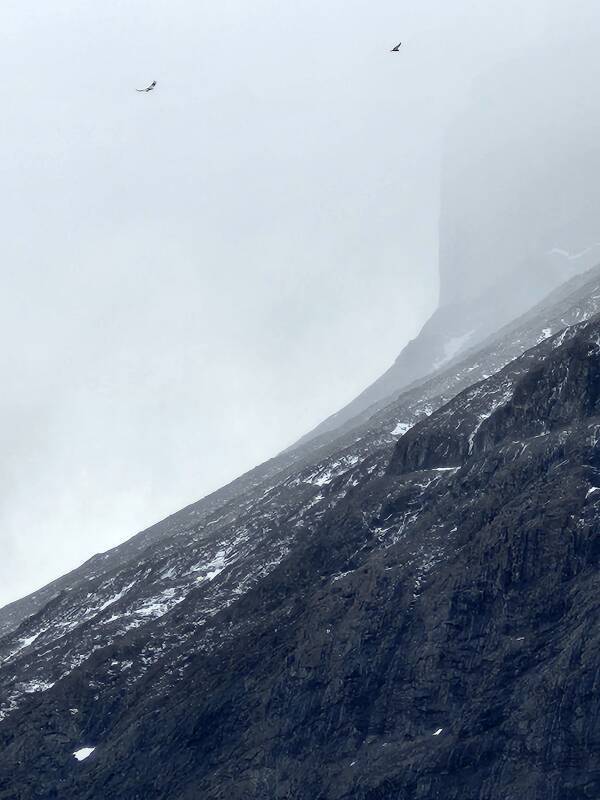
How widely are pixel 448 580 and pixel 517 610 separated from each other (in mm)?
7901

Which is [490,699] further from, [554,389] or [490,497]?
[554,389]

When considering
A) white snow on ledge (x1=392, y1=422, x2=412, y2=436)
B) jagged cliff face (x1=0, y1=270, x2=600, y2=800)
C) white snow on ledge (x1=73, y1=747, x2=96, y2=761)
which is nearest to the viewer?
jagged cliff face (x1=0, y1=270, x2=600, y2=800)

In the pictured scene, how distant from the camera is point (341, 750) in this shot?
109938 mm

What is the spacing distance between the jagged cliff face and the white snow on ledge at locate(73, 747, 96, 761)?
0.64m

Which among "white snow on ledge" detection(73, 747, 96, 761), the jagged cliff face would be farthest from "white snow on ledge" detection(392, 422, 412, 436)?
"white snow on ledge" detection(73, 747, 96, 761)

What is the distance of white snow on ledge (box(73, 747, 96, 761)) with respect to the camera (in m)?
122

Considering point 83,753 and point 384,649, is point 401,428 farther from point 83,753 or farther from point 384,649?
point 83,753

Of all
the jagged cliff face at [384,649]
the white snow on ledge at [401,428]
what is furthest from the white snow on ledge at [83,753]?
the white snow on ledge at [401,428]

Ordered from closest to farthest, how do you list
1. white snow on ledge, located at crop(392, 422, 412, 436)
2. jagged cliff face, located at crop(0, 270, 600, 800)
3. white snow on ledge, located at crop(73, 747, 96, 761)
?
1. jagged cliff face, located at crop(0, 270, 600, 800)
2. white snow on ledge, located at crop(73, 747, 96, 761)
3. white snow on ledge, located at crop(392, 422, 412, 436)

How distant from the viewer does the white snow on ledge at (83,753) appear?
4801 inches

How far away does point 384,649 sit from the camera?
116 m

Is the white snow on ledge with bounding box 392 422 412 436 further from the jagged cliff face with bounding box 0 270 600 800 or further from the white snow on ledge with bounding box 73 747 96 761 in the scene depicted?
the white snow on ledge with bounding box 73 747 96 761

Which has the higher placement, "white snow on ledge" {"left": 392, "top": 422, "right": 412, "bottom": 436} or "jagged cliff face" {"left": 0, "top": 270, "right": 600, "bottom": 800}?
"white snow on ledge" {"left": 392, "top": 422, "right": 412, "bottom": 436}

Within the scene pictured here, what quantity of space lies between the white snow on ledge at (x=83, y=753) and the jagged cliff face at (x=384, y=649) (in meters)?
0.64
